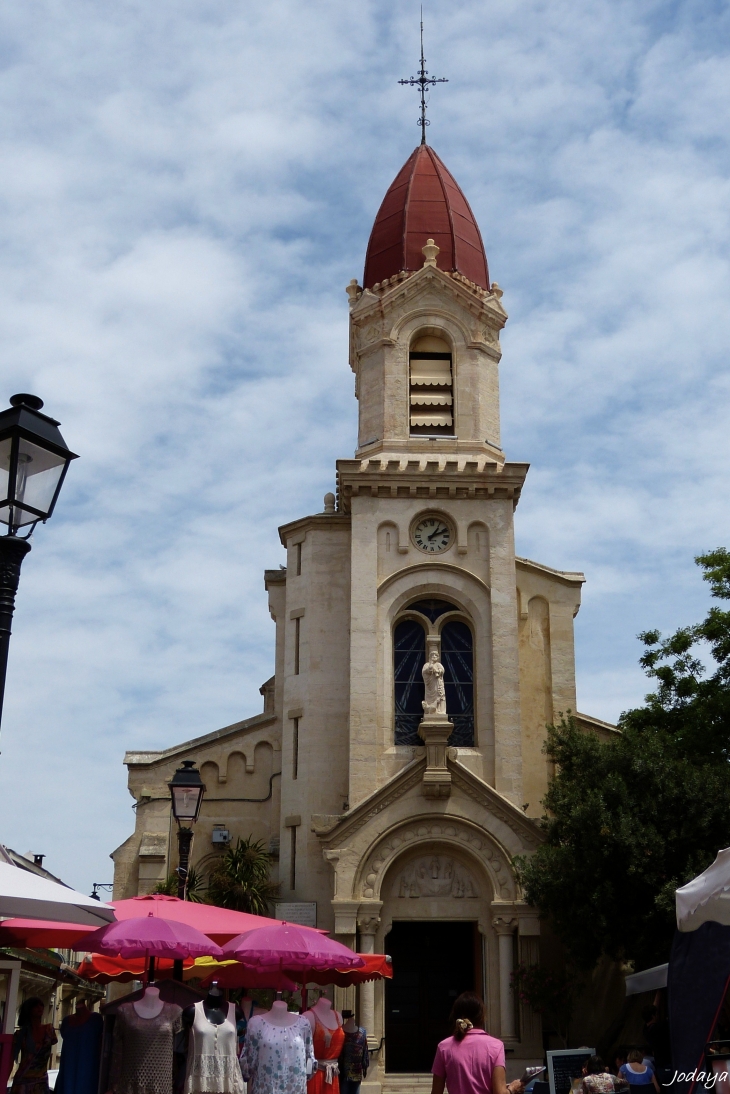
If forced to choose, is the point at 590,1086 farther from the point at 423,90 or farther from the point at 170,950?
the point at 423,90

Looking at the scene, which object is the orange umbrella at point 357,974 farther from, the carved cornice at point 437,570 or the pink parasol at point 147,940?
the carved cornice at point 437,570

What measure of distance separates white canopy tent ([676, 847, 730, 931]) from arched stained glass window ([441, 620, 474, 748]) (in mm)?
18797

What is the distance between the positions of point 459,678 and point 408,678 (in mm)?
1317

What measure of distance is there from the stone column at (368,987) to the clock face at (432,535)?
9.53 m

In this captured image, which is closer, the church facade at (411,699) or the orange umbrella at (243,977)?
the orange umbrella at (243,977)

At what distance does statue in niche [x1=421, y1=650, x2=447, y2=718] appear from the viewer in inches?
1141

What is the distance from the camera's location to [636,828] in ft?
80.7

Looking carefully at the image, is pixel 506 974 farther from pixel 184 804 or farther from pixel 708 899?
pixel 708 899

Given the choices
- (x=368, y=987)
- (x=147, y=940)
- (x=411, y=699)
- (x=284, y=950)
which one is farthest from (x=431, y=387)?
(x=147, y=940)

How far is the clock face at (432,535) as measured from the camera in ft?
105

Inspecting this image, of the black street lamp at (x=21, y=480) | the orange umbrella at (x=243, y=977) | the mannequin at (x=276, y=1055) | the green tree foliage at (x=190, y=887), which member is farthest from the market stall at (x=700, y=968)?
the green tree foliage at (x=190, y=887)

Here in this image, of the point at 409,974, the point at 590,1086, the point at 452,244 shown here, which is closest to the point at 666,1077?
the point at 590,1086

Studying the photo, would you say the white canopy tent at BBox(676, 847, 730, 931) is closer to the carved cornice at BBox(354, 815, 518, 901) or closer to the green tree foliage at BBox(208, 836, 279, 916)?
the carved cornice at BBox(354, 815, 518, 901)

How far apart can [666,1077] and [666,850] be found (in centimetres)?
951
